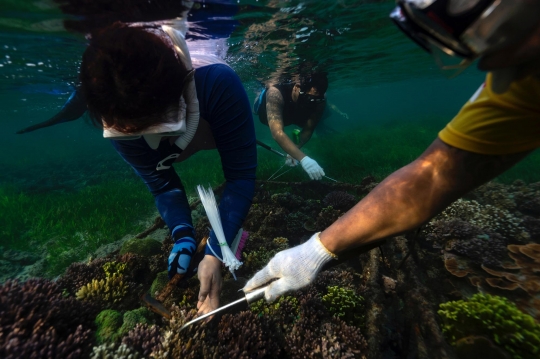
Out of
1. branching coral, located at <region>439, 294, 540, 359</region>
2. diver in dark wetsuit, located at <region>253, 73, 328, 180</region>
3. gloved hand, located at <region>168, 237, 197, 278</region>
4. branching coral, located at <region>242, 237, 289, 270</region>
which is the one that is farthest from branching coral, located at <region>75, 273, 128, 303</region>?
diver in dark wetsuit, located at <region>253, 73, 328, 180</region>

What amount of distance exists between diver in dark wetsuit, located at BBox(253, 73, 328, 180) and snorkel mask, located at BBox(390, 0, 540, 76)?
6.57m

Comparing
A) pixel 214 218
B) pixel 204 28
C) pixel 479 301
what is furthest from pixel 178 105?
pixel 204 28

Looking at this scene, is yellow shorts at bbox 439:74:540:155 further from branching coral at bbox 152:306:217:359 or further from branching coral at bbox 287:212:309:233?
branching coral at bbox 287:212:309:233

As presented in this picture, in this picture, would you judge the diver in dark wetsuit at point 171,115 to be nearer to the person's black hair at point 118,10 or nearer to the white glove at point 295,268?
the white glove at point 295,268

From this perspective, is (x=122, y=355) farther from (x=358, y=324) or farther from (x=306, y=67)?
(x=306, y=67)

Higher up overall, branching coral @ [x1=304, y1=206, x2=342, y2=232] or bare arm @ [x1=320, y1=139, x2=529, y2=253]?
bare arm @ [x1=320, y1=139, x2=529, y2=253]

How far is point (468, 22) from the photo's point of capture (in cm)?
96

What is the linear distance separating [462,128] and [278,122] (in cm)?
755

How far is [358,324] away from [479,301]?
4.55 ft

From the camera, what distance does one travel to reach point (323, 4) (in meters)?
8.39

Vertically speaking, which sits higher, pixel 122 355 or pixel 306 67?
pixel 122 355

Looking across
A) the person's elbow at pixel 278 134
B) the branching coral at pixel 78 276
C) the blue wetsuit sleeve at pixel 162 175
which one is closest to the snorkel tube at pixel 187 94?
the blue wetsuit sleeve at pixel 162 175

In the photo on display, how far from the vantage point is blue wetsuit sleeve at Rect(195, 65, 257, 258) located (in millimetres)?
2803

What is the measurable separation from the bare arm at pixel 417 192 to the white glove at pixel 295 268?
0.49 feet
